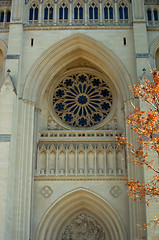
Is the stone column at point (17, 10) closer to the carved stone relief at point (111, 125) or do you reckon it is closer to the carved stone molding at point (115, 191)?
the carved stone relief at point (111, 125)

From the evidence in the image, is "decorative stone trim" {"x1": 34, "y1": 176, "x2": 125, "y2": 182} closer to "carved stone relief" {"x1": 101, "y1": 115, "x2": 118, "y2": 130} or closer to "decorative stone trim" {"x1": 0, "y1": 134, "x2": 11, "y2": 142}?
"decorative stone trim" {"x1": 0, "y1": 134, "x2": 11, "y2": 142}

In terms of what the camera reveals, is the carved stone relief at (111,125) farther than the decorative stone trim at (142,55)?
Yes

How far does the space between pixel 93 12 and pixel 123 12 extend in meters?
1.40

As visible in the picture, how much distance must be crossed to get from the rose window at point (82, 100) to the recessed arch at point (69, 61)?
945 mm

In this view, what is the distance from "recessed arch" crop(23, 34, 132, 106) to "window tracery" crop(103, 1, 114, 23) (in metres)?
1.48

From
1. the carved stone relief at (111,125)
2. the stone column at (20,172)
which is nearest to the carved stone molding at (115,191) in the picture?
the carved stone relief at (111,125)

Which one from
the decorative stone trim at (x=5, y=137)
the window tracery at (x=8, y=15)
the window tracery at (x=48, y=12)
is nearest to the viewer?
the decorative stone trim at (x=5, y=137)

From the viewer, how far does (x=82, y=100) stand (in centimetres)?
1752

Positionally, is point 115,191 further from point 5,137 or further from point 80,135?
point 5,137

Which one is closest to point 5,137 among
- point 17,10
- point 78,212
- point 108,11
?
point 78,212

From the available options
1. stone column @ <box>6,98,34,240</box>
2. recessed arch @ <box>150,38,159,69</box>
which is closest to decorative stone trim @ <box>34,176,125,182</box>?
stone column @ <box>6,98,34,240</box>

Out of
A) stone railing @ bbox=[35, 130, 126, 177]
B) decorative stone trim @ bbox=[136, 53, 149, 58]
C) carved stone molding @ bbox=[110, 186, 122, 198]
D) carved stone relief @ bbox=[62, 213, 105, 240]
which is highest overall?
decorative stone trim @ bbox=[136, 53, 149, 58]

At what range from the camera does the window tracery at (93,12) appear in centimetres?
1730

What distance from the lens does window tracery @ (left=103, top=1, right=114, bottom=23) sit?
56.7 feet
